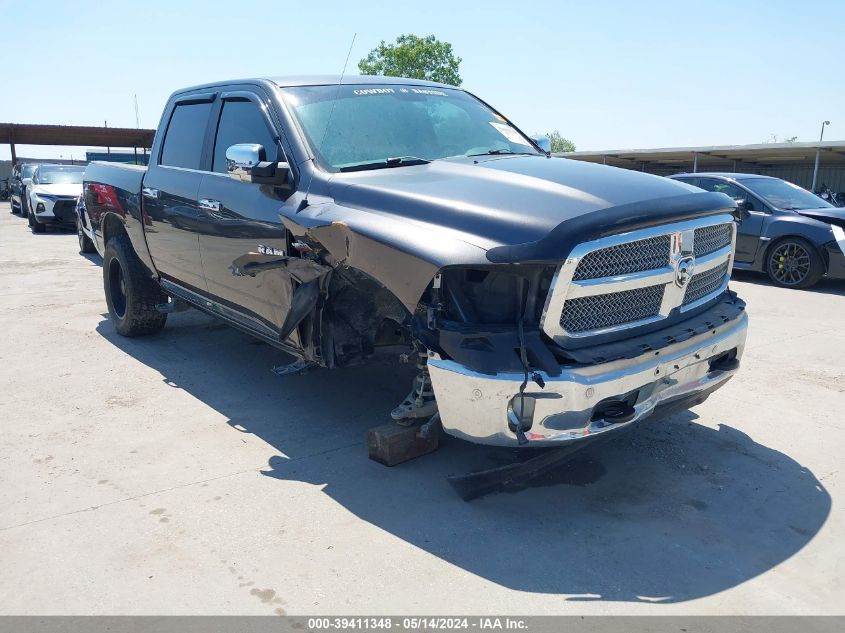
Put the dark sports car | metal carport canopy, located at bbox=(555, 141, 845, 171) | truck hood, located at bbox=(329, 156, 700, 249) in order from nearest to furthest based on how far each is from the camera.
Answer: truck hood, located at bbox=(329, 156, 700, 249) < the dark sports car < metal carport canopy, located at bbox=(555, 141, 845, 171)

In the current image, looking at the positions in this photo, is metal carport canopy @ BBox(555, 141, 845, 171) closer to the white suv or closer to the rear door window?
the white suv

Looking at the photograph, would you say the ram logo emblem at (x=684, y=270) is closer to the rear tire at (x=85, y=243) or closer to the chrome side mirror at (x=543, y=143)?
the chrome side mirror at (x=543, y=143)

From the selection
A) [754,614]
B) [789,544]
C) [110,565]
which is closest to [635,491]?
[789,544]

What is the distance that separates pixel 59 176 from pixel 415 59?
123 feet

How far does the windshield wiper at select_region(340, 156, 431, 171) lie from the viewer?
13.0 feet

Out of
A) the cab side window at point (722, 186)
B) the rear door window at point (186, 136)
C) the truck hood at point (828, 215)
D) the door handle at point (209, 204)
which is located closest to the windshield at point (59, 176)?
the rear door window at point (186, 136)

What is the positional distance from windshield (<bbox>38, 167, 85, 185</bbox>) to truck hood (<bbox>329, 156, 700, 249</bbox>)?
17.1 m

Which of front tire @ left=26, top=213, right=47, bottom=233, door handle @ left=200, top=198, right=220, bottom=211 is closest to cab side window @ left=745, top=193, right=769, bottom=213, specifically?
door handle @ left=200, top=198, right=220, bottom=211

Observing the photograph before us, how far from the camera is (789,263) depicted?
992 cm

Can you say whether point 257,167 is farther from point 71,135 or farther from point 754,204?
point 71,135

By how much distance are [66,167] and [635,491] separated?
1933cm

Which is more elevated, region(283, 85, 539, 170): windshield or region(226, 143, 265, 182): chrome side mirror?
region(283, 85, 539, 170): windshield

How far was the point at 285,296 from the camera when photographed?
4055 millimetres

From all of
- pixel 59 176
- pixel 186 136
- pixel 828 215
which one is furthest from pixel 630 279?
pixel 59 176
